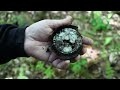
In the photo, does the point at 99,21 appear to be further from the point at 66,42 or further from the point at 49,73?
the point at 66,42

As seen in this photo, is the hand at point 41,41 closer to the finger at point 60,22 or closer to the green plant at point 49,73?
the finger at point 60,22

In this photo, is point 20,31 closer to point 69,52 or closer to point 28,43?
point 28,43

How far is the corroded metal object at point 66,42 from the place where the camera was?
79.8 inches

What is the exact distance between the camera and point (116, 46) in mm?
2842

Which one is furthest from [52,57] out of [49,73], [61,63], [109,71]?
[109,71]

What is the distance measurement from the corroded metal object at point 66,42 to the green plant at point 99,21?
3.00 feet

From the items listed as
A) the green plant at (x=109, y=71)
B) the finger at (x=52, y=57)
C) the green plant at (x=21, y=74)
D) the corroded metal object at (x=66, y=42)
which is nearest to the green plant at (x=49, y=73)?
the green plant at (x=21, y=74)

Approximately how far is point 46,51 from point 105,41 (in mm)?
918

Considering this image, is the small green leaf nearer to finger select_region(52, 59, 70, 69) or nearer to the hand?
the hand

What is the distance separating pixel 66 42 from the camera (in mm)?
2043

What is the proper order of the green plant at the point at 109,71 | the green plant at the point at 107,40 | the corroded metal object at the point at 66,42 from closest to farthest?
the corroded metal object at the point at 66,42, the green plant at the point at 109,71, the green plant at the point at 107,40

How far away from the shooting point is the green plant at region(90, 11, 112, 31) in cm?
291
